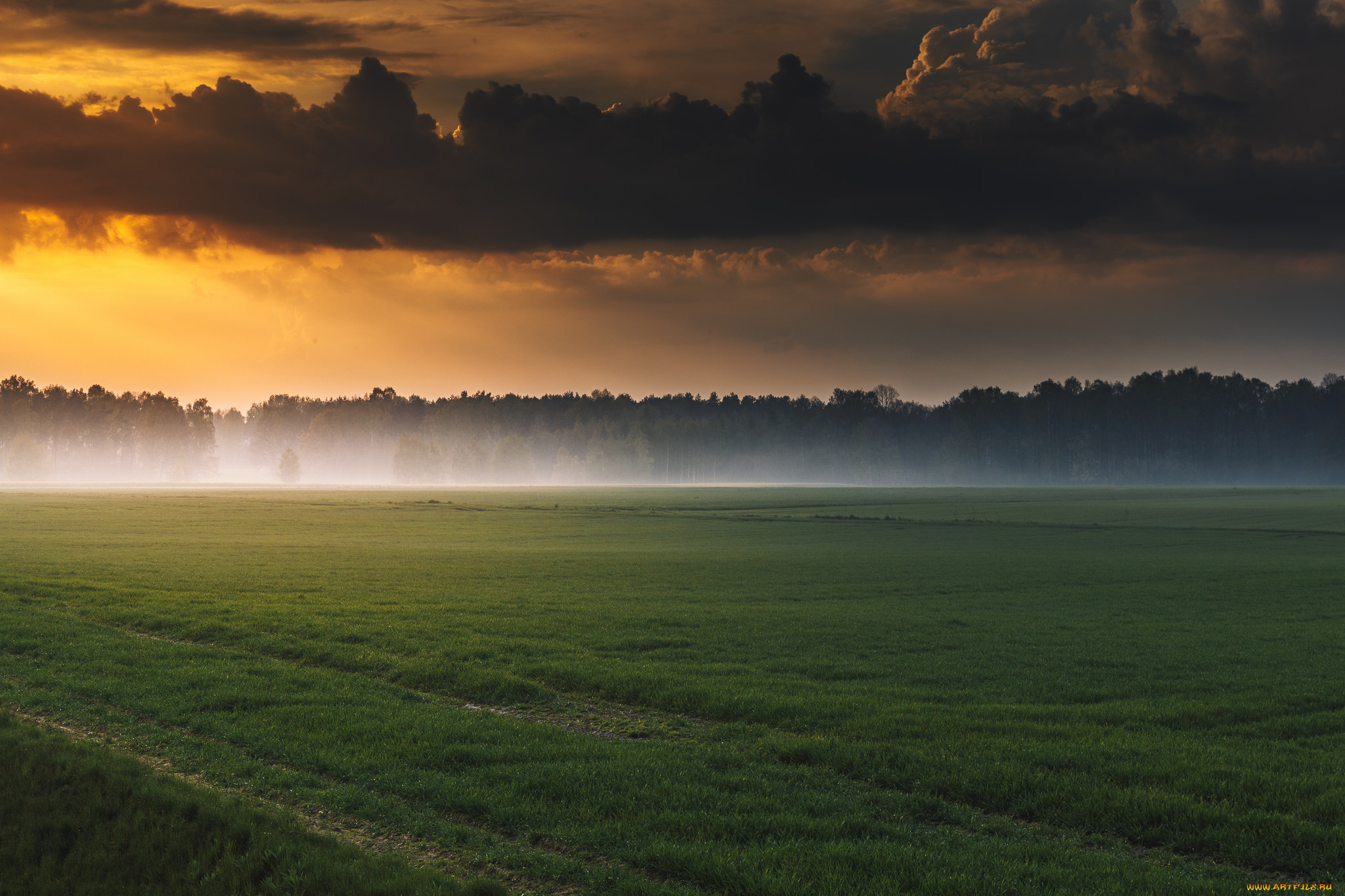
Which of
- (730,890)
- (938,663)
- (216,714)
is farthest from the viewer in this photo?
(938,663)

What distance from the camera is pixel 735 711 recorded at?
53.9ft

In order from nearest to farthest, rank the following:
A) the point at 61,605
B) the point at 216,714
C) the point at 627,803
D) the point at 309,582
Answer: the point at 627,803 → the point at 216,714 → the point at 61,605 → the point at 309,582

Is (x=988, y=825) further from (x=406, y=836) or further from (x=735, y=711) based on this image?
(x=406, y=836)

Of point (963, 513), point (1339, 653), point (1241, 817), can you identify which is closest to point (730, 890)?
point (1241, 817)

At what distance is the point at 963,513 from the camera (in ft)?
335

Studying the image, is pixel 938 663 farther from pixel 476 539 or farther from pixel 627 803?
pixel 476 539

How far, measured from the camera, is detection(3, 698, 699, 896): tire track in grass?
9359mm

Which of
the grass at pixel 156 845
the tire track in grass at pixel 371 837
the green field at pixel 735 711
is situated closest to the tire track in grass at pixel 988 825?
the green field at pixel 735 711

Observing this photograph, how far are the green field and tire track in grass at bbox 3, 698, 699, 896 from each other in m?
0.07

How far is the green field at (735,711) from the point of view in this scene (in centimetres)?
1013

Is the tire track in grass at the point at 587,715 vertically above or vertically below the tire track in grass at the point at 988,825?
below

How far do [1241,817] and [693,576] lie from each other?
96.4 ft

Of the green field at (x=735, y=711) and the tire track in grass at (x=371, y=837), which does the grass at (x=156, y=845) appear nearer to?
the tire track in grass at (x=371, y=837)

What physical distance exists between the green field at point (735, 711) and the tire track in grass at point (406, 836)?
0.22 ft
